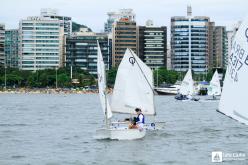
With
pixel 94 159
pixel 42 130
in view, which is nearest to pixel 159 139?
pixel 94 159

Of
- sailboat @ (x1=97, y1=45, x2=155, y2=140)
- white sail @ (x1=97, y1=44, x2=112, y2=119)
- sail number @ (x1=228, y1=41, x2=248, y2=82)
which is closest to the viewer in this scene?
sail number @ (x1=228, y1=41, x2=248, y2=82)

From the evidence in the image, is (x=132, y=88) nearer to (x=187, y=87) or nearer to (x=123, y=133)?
(x=123, y=133)

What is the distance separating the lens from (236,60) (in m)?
20.1

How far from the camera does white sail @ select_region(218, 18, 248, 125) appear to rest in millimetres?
19234

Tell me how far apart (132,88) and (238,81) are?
28566 mm

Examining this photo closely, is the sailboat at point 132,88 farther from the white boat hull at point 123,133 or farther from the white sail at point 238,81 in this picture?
the white sail at point 238,81

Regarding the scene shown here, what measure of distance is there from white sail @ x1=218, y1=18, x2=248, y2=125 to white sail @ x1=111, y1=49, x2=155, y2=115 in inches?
1051

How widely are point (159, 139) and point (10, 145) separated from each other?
30.9 ft

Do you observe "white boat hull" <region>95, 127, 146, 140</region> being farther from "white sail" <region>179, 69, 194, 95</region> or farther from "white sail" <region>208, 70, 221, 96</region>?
"white sail" <region>179, 69, 194, 95</region>

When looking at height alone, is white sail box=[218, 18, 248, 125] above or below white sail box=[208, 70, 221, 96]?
above

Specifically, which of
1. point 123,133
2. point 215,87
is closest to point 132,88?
point 123,133

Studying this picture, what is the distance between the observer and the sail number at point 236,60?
1945 centimetres

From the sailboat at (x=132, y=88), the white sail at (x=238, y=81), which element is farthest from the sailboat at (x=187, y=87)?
the white sail at (x=238, y=81)

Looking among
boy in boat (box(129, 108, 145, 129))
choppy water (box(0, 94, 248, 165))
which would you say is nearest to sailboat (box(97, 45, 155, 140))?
choppy water (box(0, 94, 248, 165))
